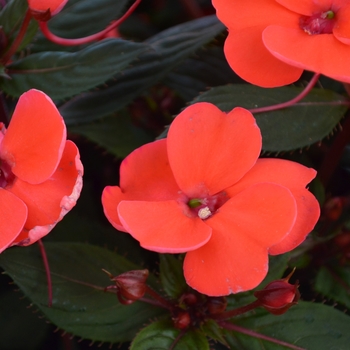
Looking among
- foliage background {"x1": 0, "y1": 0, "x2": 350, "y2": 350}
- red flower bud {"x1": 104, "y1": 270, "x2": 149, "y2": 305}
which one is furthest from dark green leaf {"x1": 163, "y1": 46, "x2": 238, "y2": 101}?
red flower bud {"x1": 104, "y1": 270, "x2": 149, "y2": 305}

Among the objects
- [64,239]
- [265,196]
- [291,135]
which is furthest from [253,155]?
[64,239]

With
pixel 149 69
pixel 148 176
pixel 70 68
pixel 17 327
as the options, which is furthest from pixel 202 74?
pixel 17 327

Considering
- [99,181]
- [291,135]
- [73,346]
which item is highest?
[291,135]

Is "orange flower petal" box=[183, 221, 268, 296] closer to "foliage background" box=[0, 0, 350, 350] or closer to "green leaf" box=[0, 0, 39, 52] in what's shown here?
"foliage background" box=[0, 0, 350, 350]

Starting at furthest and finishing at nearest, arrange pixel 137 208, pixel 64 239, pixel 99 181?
pixel 99 181, pixel 64 239, pixel 137 208

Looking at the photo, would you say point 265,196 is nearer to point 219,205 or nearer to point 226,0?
point 219,205
